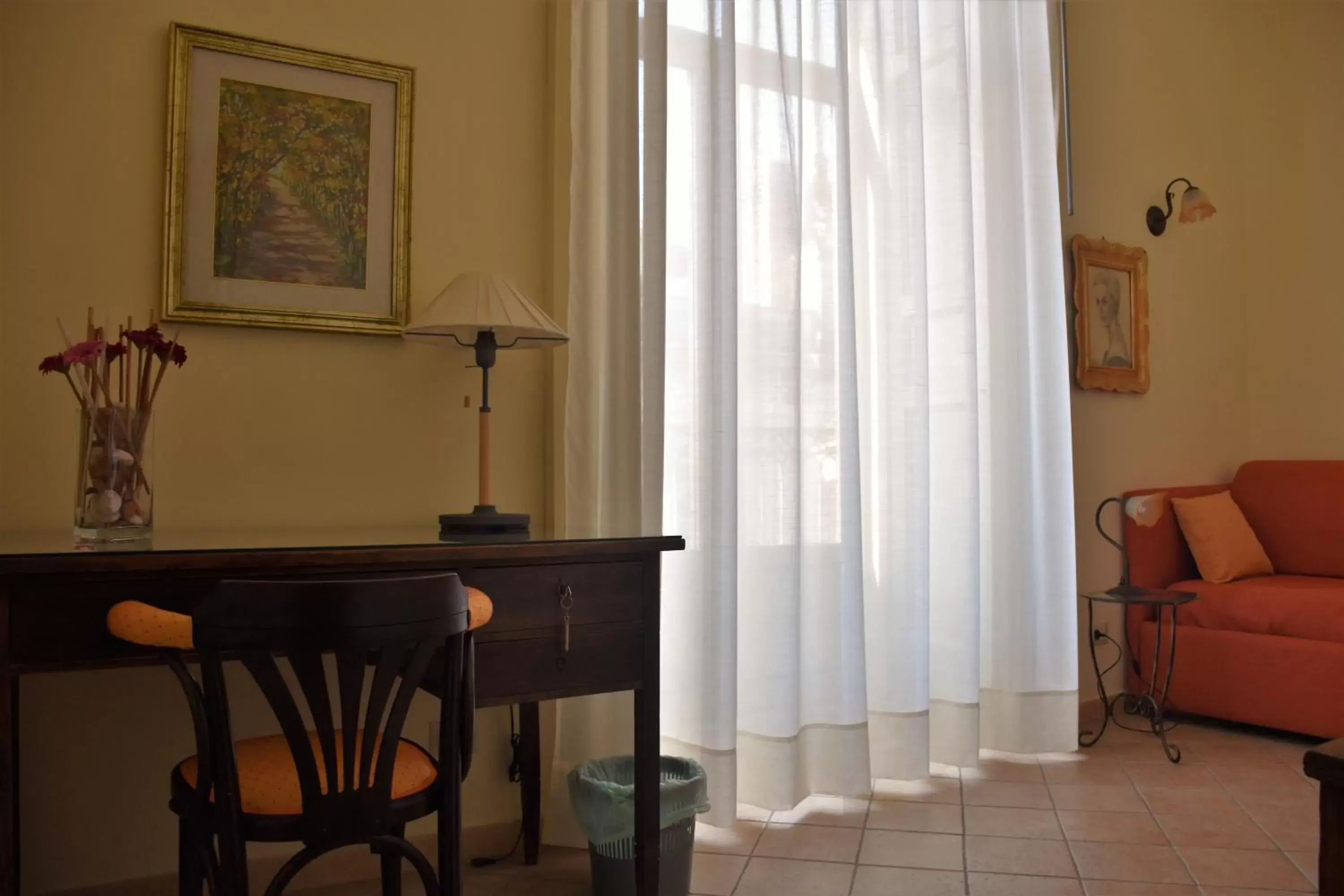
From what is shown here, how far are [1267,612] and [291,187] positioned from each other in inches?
135

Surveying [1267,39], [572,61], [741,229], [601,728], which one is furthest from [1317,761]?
[1267,39]

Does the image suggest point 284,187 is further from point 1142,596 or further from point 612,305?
point 1142,596

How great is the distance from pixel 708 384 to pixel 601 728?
0.92 metres

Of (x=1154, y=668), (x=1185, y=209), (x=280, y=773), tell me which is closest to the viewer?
(x=280, y=773)

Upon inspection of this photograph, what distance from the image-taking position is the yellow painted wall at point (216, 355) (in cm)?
215

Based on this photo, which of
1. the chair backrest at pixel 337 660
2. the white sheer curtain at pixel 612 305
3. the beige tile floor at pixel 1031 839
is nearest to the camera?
the chair backrest at pixel 337 660

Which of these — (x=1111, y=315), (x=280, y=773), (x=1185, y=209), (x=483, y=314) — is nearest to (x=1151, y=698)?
(x=1111, y=315)

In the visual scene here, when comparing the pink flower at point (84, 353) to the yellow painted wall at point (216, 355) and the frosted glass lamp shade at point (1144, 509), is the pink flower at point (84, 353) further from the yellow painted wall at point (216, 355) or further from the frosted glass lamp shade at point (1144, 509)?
the frosted glass lamp shade at point (1144, 509)

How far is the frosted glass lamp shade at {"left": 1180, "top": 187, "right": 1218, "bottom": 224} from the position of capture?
13.7 feet

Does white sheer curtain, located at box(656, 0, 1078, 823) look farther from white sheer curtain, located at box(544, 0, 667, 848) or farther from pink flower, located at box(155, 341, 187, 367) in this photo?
pink flower, located at box(155, 341, 187, 367)

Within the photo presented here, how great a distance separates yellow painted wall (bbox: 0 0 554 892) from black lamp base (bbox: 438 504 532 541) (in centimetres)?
42

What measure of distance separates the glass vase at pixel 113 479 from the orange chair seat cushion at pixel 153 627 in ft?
1.03

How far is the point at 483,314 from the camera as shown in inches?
90.3

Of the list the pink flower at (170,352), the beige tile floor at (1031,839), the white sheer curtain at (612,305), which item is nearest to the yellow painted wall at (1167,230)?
the beige tile floor at (1031,839)
